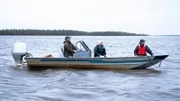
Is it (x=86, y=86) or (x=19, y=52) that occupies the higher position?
(x=19, y=52)

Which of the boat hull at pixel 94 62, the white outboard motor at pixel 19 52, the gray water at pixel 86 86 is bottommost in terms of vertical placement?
the gray water at pixel 86 86

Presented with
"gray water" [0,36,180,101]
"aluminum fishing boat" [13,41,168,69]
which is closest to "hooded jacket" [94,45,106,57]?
"aluminum fishing boat" [13,41,168,69]

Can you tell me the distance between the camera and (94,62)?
15.8 m

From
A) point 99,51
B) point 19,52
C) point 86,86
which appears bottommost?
point 86,86

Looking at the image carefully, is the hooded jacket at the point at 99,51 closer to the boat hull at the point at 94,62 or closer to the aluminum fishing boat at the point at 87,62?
the aluminum fishing boat at the point at 87,62

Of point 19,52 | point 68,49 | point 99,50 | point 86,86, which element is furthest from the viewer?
point 19,52

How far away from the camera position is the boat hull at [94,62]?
51.4 feet

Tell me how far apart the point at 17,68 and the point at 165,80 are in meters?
7.36

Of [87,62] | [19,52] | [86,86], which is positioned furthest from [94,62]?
[86,86]

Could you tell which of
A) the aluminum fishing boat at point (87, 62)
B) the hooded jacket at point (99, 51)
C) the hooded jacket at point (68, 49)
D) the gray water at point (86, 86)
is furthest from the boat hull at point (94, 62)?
the hooded jacket at point (99, 51)

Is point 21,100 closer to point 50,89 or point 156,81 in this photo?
point 50,89

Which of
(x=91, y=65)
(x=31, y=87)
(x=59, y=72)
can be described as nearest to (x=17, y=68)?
(x=59, y=72)

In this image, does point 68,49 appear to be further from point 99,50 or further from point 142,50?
point 142,50

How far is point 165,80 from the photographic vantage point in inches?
542
